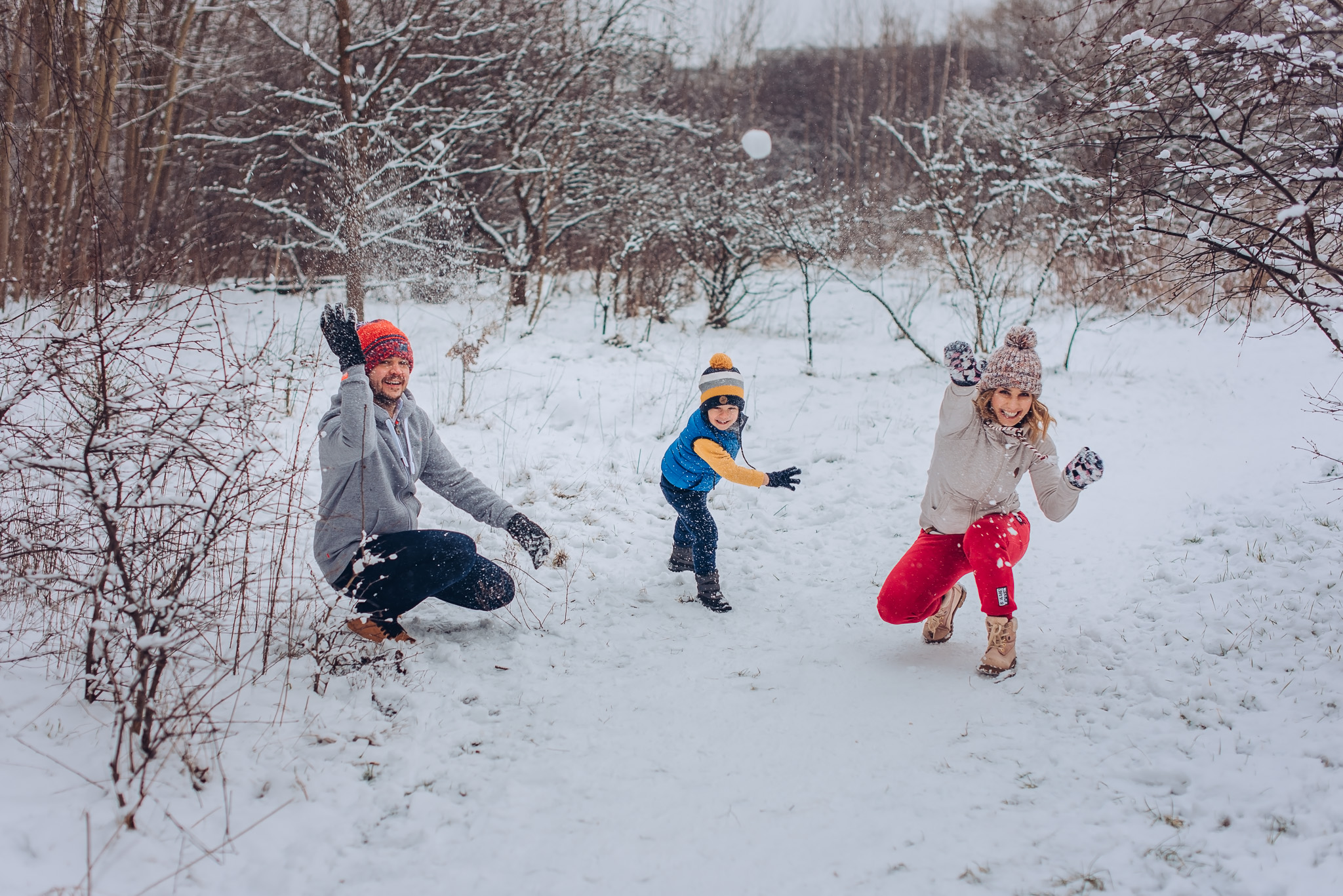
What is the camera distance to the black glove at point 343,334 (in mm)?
2846

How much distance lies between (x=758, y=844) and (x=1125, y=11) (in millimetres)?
3399

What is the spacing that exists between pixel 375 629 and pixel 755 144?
1721cm

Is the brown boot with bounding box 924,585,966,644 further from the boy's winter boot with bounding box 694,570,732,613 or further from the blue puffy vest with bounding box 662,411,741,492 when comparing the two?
the blue puffy vest with bounding box 662,411,741,492

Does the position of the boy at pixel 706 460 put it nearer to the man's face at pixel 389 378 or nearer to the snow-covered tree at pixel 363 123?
the man's face at pixel 389 378

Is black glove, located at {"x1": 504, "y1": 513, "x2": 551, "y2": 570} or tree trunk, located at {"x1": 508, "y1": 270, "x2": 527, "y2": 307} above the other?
tree trunk, located at {"x1": 508, "y1": 270, "x2": 527, "y2": 307}

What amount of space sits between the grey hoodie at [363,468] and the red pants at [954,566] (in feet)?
7.03

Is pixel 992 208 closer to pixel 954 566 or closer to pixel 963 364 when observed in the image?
pixel 963 364

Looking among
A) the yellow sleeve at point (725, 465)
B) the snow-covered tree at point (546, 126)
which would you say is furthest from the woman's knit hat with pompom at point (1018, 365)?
the snow-covered tree at point (546, 126)

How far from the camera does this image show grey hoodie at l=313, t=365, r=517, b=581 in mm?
2887

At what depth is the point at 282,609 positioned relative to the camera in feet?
10.7

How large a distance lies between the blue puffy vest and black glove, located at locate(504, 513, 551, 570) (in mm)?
852

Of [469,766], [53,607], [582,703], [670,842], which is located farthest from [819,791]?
[53,607]

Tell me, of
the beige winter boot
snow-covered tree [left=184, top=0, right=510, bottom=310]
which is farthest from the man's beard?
snow-covered tree [left=184, top=0, right=510, bottom=310]

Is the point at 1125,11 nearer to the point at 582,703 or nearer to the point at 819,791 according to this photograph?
the point at 819,791
